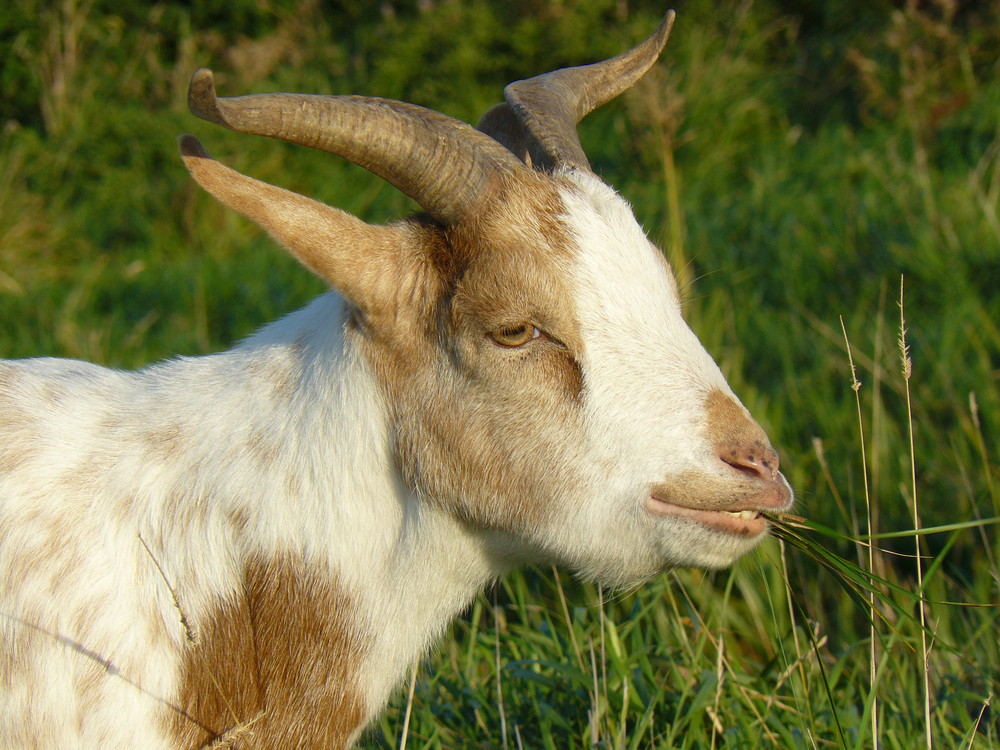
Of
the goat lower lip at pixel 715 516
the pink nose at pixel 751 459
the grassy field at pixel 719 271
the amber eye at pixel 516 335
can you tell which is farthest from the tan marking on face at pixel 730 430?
the amber eye at pixel 516 335

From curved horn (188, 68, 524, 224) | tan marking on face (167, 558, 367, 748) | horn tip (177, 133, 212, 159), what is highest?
curved horn (188, 68, 524, 224)

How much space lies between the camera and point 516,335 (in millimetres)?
2439

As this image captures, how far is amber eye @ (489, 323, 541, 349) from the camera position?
243 cm

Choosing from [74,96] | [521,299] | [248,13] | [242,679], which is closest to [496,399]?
[521,299]

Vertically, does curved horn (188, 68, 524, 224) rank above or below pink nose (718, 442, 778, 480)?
above

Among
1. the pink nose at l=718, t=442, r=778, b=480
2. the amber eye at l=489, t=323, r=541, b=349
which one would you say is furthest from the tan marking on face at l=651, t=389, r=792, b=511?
the amber eye at l=489, t=323, r=541, b=349

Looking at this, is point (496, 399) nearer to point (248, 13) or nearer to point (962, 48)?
point (962, 48)

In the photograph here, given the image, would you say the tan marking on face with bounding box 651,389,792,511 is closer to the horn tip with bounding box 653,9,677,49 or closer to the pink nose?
the pink nose

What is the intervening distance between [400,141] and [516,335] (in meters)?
0.51

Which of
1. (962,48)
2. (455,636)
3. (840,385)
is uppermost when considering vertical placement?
(962,48)

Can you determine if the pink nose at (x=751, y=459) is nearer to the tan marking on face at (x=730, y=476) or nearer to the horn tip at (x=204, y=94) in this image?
the tan marking on face at (x=730, y=476)

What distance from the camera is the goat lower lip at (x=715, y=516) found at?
240cm

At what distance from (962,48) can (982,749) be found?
622 centimetres

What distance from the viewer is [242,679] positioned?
2.51 metres
